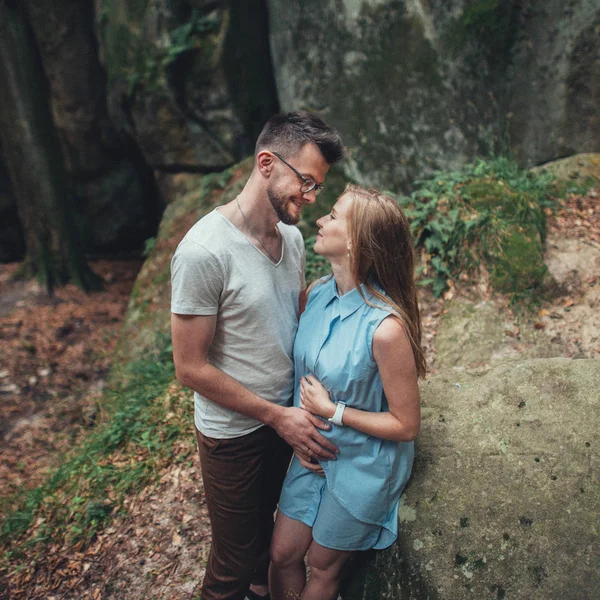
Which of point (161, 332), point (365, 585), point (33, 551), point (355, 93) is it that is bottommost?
point (33, 551)

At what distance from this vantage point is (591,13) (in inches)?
219

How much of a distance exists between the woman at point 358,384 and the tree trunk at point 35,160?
668 centimetres

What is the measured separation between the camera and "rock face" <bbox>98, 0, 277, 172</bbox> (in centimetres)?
729

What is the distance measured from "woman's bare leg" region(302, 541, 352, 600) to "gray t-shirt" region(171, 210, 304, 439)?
0.64 meters

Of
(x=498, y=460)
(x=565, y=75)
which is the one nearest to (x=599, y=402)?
(x=498, y=460)

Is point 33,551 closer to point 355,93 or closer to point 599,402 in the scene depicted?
point 599,402

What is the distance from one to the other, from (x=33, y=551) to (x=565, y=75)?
6611 millimetres

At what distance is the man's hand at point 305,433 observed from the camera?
8.13 ft

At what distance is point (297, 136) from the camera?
256 centimetres

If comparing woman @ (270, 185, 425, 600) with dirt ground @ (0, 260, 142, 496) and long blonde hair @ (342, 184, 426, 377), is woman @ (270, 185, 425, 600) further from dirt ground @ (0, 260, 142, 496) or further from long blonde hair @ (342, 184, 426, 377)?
dirt ground @ (0, 260, 142, 496)

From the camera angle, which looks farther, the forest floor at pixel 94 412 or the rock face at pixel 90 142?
the rock face at pixel 90 142

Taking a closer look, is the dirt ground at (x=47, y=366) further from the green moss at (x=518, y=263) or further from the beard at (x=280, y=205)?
the green moss at (x=518, y=263)

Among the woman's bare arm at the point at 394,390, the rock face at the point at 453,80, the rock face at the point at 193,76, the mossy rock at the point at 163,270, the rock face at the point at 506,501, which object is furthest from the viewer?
the rock face at the point at 193,76

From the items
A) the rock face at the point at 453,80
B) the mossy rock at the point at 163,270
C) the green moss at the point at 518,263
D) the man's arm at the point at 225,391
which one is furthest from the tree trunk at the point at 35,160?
the man's arm at the point at 225,391
